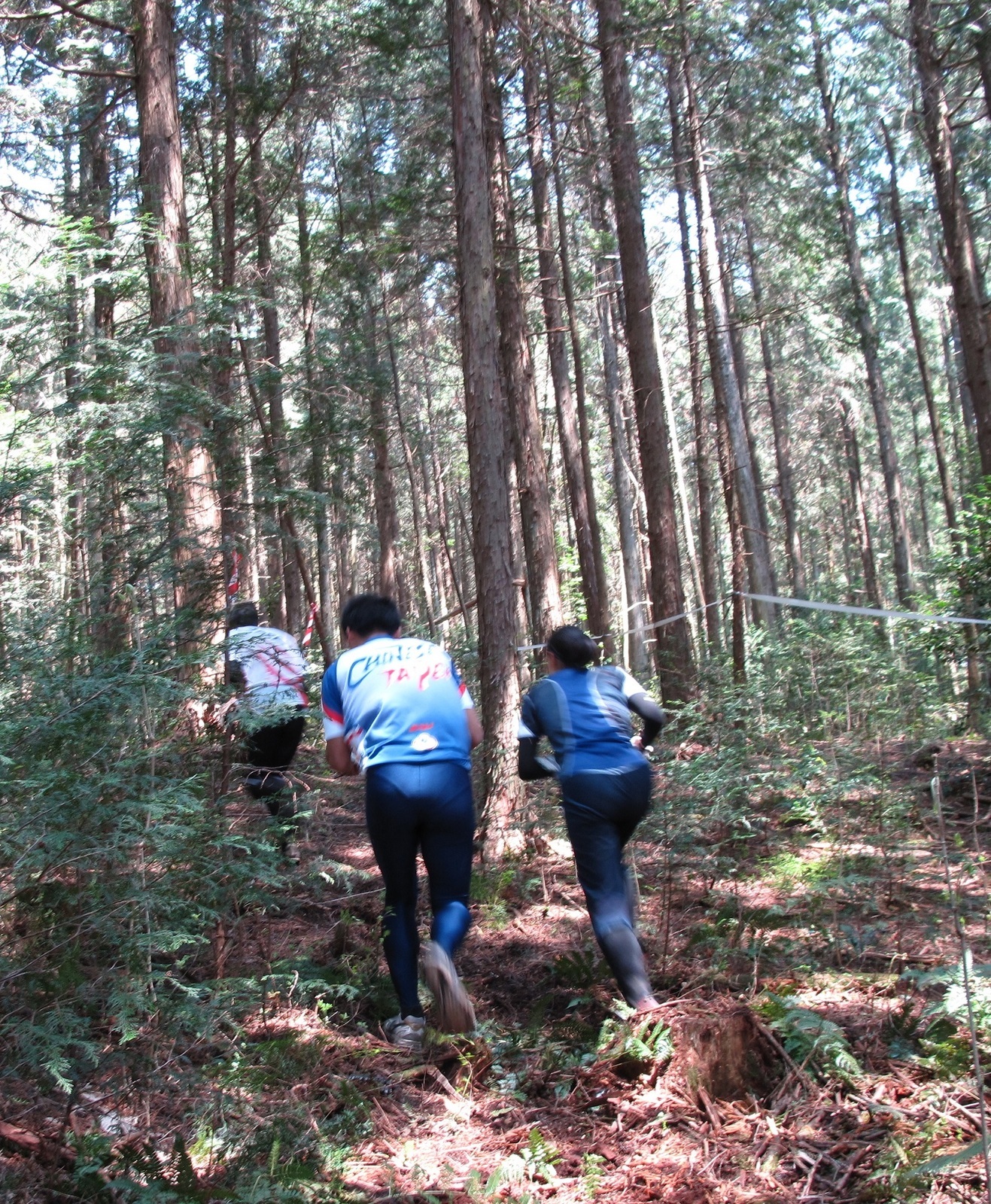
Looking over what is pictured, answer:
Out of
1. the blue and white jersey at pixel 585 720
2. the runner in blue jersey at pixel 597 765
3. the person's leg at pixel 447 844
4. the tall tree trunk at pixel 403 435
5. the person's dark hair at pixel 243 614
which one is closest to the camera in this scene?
the person's leg at pixel 447 844

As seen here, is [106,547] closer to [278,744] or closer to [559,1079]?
[278,744]

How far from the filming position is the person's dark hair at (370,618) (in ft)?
14.6

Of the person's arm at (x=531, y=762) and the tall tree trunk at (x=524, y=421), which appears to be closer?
the person's arm at (x=531, y=762)

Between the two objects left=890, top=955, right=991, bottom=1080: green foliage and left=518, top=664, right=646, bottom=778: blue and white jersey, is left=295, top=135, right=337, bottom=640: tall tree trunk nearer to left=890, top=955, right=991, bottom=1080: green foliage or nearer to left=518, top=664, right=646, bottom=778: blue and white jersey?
left=518, top=664, right=646, bottom=778: blue and white jersey

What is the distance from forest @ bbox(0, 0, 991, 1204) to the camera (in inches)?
126

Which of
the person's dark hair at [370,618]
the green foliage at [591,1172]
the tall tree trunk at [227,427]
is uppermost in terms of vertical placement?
the tall tree trunk at [227,427]

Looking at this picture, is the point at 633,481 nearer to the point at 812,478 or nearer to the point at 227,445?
the point at 227,445

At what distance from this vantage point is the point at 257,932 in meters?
5.09

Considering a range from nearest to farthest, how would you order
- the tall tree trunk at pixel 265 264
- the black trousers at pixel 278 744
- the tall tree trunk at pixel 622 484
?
the black trousers at pixel 278 744 → the tall tree trunk at pixel 265 264 → the tall tree trunk at pixel 622 484

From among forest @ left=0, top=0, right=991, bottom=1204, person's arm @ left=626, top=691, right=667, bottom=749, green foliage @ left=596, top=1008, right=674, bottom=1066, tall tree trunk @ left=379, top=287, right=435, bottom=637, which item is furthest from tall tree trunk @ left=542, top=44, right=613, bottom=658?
green foliage @ left=596, top=1008, right=674, bottom=1066

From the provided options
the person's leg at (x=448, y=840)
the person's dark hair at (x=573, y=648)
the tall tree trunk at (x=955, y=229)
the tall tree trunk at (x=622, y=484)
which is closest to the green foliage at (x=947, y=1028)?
the person's leg at (x=448, y=840)

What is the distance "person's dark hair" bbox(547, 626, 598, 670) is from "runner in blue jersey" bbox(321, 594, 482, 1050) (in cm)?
55

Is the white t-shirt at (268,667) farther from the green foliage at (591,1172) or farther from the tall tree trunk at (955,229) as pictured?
the tall tree trunk at (955,229)

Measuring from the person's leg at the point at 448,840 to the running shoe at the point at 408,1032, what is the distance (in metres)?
0.41
